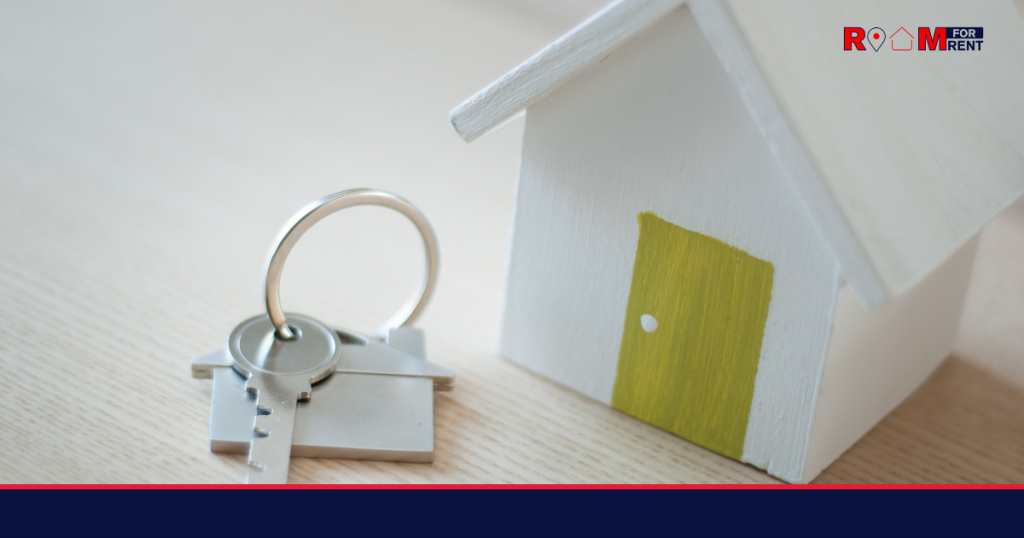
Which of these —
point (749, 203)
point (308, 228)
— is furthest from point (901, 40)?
point (308, 228)

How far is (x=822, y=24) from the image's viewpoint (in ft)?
1.38

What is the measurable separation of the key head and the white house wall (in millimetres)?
108

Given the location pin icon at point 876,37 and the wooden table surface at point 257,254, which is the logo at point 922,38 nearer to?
the location pin icon at point 876,37

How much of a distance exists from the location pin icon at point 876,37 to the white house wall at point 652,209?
0.27 feet

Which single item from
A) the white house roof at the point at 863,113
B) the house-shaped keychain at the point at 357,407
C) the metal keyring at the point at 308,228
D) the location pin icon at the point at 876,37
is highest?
the location pin icon at the point at 876,37

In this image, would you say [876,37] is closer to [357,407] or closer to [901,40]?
[901,40]

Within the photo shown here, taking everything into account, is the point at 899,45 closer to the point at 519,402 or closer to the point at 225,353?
the point at 519,402

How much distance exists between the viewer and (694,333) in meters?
0.46

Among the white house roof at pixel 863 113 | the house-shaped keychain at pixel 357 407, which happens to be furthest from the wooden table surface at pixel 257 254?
the white house roof at pixel 863 113

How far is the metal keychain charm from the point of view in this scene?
43 cm

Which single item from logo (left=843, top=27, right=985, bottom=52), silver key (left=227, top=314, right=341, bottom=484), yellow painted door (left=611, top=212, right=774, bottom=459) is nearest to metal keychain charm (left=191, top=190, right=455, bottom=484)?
silver key (left=227, top=314, right=341, bottom=484)

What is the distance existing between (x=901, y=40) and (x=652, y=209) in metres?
0.15

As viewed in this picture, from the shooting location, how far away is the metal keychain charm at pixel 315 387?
426mm

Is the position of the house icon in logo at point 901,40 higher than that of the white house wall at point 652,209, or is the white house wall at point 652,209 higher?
the house icon in logo at point 901,40
